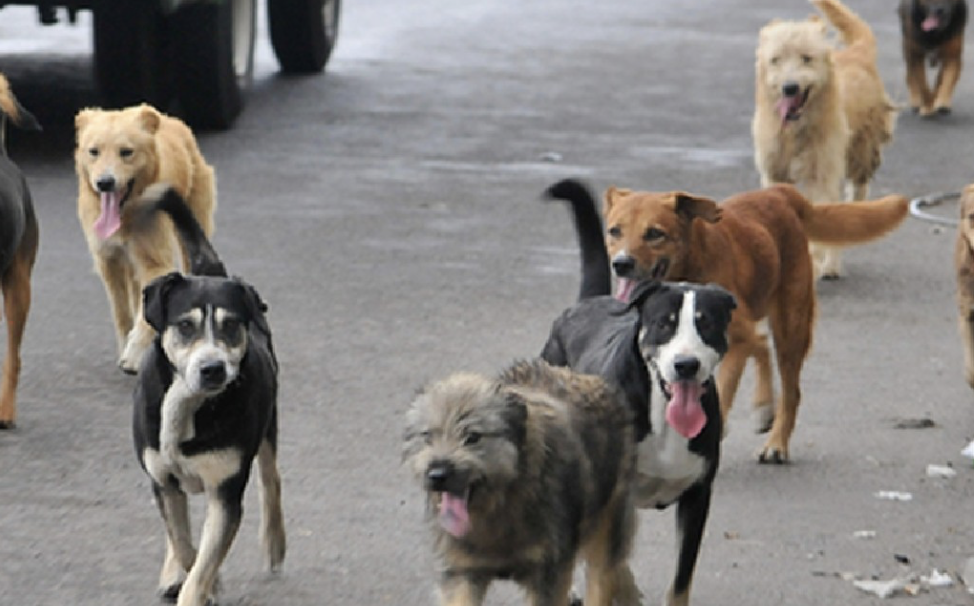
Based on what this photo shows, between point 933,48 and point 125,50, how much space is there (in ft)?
23.5

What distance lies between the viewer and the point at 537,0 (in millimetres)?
26172

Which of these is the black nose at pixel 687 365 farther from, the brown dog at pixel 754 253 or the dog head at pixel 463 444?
the brown dog at pixel 754 253

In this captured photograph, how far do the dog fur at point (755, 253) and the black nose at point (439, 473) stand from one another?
2878mm

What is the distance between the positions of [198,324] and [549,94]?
1258 centimetres

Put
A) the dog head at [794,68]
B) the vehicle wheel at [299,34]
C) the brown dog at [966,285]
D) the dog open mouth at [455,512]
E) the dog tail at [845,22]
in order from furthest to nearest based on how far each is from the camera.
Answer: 1. the vehicle wheel at [299,34]
2. the dog tail at [845,22]
3. the dog head at [794,68]
4. the brown dog at [966,285]
5. the dog open mouth at [455,512]

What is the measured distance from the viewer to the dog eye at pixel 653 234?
7.70 metres

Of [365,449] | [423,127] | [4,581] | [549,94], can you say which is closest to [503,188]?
[423,127]

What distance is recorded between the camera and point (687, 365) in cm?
581

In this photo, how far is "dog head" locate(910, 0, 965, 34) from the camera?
17.8 metres

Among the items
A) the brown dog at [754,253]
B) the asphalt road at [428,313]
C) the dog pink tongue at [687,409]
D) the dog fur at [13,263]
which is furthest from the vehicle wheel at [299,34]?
the dog pink tongue at [687,409]

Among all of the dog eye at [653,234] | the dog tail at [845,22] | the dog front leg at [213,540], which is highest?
the dog eye at [653,234]

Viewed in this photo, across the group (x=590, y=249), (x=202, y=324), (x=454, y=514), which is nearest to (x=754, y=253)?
(x=590, y=249)

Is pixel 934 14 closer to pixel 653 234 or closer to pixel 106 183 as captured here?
pixel 106 183

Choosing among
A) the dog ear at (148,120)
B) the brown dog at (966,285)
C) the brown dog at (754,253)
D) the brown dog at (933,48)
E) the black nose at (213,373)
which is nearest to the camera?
the black nose at (213,373)
